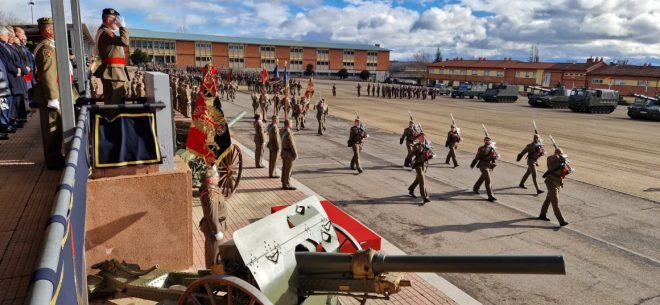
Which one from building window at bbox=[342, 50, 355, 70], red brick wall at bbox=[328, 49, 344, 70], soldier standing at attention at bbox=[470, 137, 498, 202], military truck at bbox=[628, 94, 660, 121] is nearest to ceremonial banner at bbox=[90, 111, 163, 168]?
soldier standing at attention at bbox=[470, 137, 498, 202]

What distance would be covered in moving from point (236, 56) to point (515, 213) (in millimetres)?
77648

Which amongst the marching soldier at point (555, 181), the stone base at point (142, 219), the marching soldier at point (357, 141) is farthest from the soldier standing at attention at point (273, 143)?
the marching soldier at point (555, 181)

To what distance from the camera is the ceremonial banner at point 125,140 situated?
5.48m

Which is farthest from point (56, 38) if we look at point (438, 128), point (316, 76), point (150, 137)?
point (316, 76)

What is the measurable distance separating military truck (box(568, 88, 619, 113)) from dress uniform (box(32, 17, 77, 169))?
139 feet

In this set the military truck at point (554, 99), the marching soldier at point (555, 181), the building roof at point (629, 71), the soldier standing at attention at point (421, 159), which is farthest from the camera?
the building roof at point (629, 71)

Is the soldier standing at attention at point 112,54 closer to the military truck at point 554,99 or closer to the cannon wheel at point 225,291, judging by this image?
the cannon wheel at point 225,291

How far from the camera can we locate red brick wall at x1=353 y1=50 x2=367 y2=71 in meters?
97.3

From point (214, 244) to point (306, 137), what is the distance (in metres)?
15.9

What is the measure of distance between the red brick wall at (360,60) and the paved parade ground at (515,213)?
77.3 m

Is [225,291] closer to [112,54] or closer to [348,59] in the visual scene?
[112,54]

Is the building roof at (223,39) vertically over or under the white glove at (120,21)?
over

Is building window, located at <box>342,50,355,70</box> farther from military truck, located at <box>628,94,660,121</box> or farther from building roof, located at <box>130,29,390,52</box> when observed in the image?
military truck, located at <box>628,94,660,121</box>

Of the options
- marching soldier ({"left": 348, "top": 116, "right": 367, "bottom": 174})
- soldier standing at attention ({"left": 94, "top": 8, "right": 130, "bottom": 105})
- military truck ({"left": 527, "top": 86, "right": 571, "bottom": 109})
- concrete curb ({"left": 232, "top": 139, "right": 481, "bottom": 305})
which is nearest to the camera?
concrete curb ({"left": 232, "top": 139, "right": 481, "bottom": 305})
